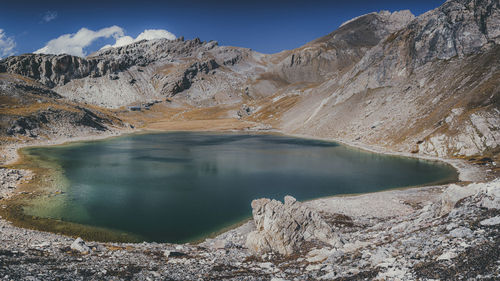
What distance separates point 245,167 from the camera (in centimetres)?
5847

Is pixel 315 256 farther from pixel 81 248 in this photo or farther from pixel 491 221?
pixel 81 248

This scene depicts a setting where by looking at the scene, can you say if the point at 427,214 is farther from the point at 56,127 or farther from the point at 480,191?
the point at 56,127

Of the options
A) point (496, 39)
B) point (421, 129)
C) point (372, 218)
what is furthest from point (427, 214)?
point (496, 39)

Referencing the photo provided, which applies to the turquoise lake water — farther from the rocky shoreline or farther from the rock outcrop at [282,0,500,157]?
the rock outcrop at [282,0,500,157]

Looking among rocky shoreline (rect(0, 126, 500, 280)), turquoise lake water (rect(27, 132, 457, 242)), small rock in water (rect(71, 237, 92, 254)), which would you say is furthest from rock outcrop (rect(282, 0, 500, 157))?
small rock in water (rect(71, 237, 92, 254))

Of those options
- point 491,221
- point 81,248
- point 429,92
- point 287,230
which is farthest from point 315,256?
point 429,92

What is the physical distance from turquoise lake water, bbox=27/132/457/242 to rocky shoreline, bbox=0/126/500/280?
22.5 feet

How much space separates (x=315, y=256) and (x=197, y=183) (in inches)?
1222

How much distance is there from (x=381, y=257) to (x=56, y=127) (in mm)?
120237

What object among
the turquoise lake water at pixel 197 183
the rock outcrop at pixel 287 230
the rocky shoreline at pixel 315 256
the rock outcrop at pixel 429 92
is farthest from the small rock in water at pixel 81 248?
the rock outcrop at pixel 429 92

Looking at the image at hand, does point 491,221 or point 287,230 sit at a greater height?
point 491,221

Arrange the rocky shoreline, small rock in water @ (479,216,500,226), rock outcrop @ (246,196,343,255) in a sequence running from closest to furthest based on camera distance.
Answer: the rocky shoreline → small rock in water @ (479,216,500,226) → rock outcrop @ (246,196,343,255)

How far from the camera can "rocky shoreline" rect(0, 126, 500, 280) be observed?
11117 mm

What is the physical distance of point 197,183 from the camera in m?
44.8
